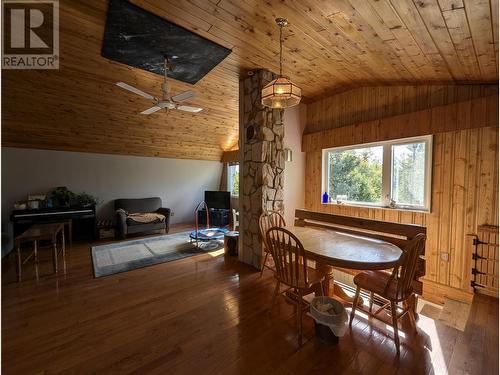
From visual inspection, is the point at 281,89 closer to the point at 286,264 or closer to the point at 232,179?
the point at 286,264

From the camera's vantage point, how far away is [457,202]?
128 inches

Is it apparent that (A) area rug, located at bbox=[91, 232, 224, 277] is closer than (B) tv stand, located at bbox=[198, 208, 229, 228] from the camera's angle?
Yes

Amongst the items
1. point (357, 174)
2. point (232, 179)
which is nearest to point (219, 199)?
point (232, 179)

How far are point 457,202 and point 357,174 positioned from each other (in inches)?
57.7

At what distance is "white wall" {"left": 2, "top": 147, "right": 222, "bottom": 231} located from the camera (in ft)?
16.5

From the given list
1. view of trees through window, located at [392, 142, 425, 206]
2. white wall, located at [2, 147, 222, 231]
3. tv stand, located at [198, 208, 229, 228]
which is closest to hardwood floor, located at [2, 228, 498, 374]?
view of trees through window, located at [392, 142, 425, 206]

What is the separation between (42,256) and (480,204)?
6636 millimetres

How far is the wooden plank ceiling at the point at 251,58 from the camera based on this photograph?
212 cm

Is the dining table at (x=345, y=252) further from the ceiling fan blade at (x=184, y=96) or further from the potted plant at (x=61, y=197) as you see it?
the potted plant at (x=61, y=197)

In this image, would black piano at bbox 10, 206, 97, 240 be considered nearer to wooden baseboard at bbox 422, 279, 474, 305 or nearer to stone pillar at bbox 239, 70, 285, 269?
stone pillar at bbox 239, 70, 285, 269

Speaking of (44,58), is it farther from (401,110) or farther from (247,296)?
(401,110)

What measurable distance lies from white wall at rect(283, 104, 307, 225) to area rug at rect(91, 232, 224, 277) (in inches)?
62.6

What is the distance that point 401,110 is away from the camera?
12.3 ft

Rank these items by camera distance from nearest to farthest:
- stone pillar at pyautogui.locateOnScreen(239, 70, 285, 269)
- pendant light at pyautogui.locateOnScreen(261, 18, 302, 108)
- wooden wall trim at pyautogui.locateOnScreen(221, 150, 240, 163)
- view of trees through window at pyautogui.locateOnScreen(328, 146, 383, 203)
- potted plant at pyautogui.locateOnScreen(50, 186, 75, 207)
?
pendant light at pyautogui.locateOnScreen(261, 18, 302, 108)
stone pillar at pyautogui.locateOnScreen(239, 70, 285, 269)
view of trees through window at pyautogui.locateOnScreen(328, 146, 383, 203)
potted plant at pyautogui.locateOnScreen(50, 186, 75, 207)
wooden wall trim at pyautogui.locateOnScreen(221, 150, 240, 163)
